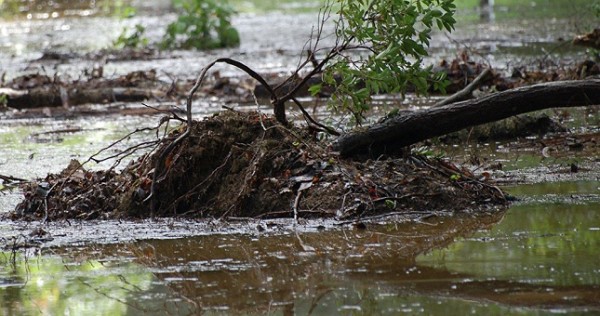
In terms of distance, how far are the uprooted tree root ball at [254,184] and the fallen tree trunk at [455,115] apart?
Result: 0.13 m

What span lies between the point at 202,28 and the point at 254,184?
12973mm

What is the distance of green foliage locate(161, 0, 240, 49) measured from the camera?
19.3 metres

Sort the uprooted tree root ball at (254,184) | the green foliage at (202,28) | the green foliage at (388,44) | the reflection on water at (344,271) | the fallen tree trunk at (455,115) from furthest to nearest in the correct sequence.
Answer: the green foliage at (202,28), the fallen tree trunk at (455,115), the green foliage at (388,44), the uprooted tree root ball at (254,184), the reflection on water at (344,271)

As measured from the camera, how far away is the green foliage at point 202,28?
19.3m

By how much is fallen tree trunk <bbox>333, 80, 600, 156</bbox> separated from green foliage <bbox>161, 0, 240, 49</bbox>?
11679mm

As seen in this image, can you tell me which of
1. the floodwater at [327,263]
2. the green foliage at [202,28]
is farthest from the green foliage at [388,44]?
the green foliage at [202,28]

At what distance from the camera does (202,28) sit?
2006 cm

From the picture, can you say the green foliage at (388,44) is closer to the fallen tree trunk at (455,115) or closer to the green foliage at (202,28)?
the fallen tree trunk at (455,115)

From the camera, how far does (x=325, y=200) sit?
7.21 meters

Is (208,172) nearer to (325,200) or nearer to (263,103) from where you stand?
(325,200)

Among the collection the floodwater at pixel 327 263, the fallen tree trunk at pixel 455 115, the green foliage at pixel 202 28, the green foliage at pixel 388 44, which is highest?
the green foliage at pixel 388 44

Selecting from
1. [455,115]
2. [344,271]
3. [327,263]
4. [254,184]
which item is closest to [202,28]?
A: [455,115]

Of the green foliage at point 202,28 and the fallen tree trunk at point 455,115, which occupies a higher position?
the fallen tree trunk at point 455,115

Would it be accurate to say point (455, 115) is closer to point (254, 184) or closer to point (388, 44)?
point (388, 44)
